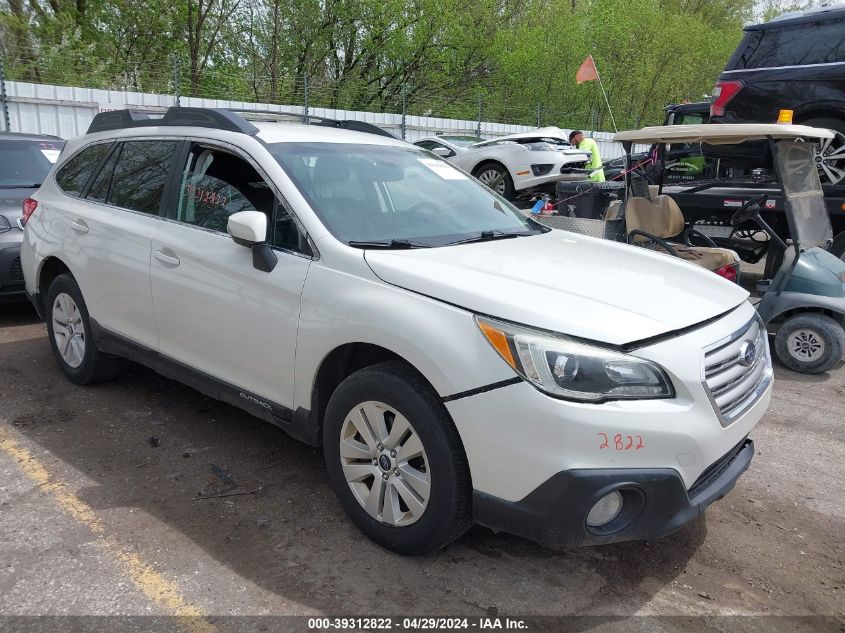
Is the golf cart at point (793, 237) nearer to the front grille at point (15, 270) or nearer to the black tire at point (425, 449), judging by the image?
the black tire at point (425, 449)

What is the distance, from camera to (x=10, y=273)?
621 cm

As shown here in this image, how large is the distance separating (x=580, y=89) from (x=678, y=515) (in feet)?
91.7

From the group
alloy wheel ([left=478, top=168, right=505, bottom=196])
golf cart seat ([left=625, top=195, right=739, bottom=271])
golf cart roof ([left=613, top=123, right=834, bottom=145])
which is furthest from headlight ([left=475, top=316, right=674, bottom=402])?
alloy wheel ([left=478, top=168, right=505, bottom=196])

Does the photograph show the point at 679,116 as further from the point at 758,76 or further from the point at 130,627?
the point at 130,627

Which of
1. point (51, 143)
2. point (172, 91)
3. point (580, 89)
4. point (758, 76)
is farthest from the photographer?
point (580, 89)

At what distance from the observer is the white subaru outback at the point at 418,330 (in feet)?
8.09

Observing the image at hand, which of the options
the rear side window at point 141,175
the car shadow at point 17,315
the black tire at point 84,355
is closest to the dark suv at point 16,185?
the car shadow at point 17,315

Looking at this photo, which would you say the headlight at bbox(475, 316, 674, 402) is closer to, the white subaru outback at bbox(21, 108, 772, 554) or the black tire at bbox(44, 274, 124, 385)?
the white subaru outback at bbox(21, 108, 772, 554)

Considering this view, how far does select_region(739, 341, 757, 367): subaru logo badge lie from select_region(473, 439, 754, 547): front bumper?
0.54 m

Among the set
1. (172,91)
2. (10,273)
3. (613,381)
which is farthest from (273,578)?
(172,91)

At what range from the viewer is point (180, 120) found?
13.6 ft

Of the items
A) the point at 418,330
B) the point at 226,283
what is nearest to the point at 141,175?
the point at 226,283

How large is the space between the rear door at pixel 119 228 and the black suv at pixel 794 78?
6007 mm

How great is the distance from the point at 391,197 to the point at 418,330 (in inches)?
46.7
